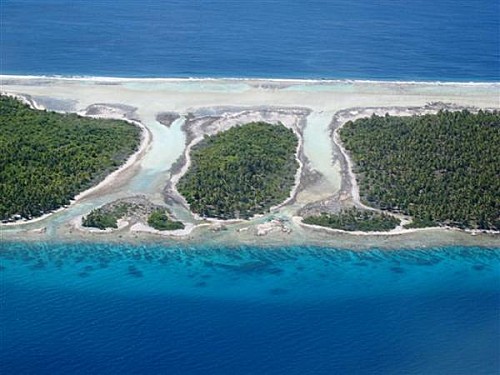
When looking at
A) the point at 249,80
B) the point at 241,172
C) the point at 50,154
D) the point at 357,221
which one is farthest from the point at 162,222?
the point at 249,80

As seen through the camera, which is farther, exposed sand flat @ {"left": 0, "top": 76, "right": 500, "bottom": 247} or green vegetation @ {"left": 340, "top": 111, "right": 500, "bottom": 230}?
green vegetation @ {"left": 340, "top": 111, "right": 500, "bottom": 230}

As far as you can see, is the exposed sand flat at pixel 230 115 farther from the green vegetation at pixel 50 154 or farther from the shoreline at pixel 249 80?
the green vegetation at pixel 50 154

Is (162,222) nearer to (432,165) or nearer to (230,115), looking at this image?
(230,115)

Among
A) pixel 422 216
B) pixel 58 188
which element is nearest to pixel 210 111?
pixel 58 188

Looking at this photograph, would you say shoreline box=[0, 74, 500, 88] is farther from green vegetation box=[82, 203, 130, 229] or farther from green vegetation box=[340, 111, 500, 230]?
green vegetation box=[82, 203, 130, 229]

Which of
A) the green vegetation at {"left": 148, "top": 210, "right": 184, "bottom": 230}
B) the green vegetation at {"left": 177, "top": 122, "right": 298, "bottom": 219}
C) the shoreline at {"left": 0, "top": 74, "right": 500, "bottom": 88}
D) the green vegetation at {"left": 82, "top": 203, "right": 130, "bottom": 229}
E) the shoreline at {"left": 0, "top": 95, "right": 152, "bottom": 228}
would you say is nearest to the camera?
the green vegetation at {"left": 148, "top": 210, "right": 184, "bottom": 230}

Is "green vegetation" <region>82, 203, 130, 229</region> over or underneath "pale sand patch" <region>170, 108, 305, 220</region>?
underneath

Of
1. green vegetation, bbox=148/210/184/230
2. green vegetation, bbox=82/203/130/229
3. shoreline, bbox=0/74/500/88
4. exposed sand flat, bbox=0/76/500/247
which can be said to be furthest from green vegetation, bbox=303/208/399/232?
shoreline, bbox=0/74/500/88

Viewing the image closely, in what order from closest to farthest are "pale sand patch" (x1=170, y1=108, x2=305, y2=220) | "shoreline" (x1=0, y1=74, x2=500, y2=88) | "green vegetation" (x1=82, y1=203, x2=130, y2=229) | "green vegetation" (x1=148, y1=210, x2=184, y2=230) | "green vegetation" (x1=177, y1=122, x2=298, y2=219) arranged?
"green vegetation" (x1=148, y1=210, x2=184, y2=230) < "green vegetation" (x1=82, y1=203, x2=130, y2=229) < "green vegetation" (x1=177, y1=122, x2=298, y2=219) < "pale sand patch" (x1=170, y1=108, x2=305, y2=220) < "shoreline" (x1=0, y1=74, x2=500, y2=88)
